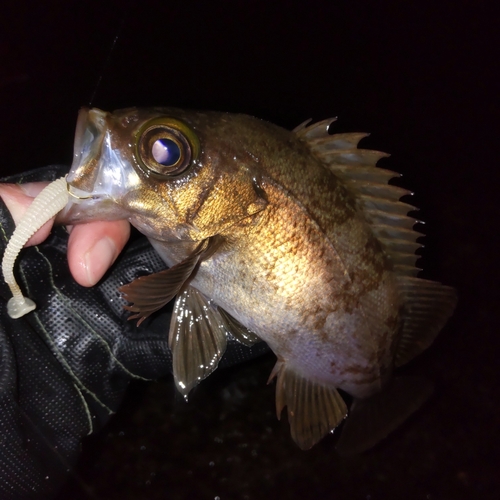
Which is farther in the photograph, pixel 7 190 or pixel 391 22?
pixel 391 22

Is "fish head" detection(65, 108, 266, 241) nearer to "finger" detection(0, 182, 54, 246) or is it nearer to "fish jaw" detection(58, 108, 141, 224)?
"fish jaw" detection(58, 108, 141, 224)

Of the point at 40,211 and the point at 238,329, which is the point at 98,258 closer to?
the point at 40,211

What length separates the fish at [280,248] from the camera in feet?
4.17

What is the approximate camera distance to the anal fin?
1.80 meters

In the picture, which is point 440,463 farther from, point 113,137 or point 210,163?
point 113,137

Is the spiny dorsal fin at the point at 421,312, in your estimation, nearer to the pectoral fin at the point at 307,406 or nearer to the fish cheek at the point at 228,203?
the pectoral fin at the point at 307,406

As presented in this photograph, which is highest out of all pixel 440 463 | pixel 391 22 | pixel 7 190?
pixel 391 22

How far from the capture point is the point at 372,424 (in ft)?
5.95

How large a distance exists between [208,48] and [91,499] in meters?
4.81

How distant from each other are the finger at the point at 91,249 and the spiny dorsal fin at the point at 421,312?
1163 millimetres

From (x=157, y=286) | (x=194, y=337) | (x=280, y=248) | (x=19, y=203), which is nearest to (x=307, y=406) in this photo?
(x=194, y=337)

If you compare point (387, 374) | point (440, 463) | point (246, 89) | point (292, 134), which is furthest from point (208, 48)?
point (440, 463)

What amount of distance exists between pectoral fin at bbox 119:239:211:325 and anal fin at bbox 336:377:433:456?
1045 mm

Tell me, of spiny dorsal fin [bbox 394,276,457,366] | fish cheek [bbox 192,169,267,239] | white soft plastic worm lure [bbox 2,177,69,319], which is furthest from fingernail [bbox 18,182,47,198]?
spiny dorsal fin [bbox 394,276,457,366]
